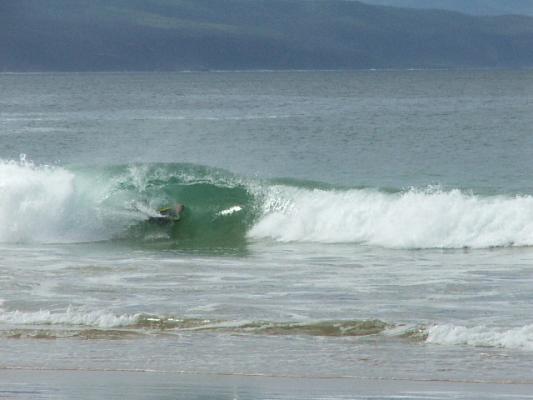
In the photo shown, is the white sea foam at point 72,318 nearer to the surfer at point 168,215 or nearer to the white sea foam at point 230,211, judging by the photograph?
the surfer at point 168,215

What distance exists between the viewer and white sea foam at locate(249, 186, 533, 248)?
26.0m

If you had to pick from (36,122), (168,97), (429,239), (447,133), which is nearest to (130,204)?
(429,239)

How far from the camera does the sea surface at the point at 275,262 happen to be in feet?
47.5

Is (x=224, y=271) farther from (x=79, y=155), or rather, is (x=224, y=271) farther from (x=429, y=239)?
(x=79, y=155)

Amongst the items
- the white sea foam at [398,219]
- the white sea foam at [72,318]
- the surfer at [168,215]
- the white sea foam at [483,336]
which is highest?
the white sea foam at [483,336]

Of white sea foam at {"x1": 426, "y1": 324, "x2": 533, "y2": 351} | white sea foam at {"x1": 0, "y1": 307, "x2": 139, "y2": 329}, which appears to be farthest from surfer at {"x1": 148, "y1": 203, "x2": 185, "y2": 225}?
white sea foam at {"x1": 426, "y1": 324, "x2": 533, "y2": 351}

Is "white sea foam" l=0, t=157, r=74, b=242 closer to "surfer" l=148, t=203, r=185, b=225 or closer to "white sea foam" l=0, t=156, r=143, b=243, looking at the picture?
"white sea foam" l=0, t=156, r=143, b=243

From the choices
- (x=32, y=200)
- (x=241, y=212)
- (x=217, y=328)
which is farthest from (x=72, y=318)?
(x=241, y=212)

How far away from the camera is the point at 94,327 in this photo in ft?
53.7

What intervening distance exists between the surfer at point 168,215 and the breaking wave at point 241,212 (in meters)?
0.18

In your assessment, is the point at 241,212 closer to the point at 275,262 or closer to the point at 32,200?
the point at 32,200

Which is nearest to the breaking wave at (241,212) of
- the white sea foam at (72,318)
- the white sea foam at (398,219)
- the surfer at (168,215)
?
the white sea foam at (398,219)

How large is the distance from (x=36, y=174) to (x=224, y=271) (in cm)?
1064

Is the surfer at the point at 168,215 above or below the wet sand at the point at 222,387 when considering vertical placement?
below
